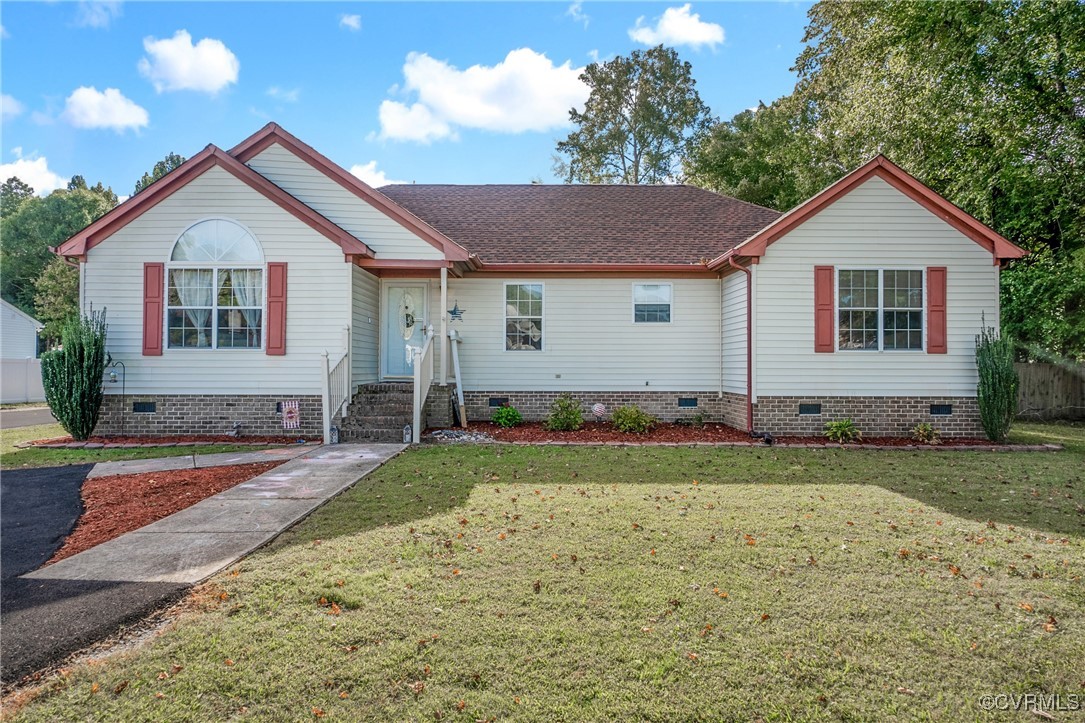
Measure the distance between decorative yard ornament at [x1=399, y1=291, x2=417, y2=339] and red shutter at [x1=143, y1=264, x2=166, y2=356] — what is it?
437 centimetres

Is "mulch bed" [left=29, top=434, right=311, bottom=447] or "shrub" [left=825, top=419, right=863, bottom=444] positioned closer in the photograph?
"mulch bed" [left=29, top=434, right=311, bottom=447]

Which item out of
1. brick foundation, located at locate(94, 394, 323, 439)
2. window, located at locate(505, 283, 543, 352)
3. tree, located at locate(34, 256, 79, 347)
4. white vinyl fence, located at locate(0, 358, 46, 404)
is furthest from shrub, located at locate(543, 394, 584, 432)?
tree, located at locate(34, 256, 79, 347)

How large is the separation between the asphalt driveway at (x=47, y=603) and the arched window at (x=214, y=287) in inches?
218

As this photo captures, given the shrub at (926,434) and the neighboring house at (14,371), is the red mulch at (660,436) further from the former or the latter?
the neighboring house at (14,371)

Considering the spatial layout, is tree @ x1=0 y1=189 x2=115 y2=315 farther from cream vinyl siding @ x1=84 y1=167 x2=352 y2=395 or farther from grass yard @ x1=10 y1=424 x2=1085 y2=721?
grass yard @ x1=10 y1=424 x2=1085 y2=721

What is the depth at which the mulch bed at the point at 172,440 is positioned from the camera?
9.62 meters

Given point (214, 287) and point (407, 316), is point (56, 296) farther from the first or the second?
point (407, 316)

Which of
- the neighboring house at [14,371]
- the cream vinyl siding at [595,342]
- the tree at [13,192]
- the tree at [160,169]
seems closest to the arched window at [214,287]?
the cream vinyl siding at [595,342]

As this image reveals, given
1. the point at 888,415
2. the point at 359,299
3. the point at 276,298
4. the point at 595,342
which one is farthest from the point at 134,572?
the point at 888,415

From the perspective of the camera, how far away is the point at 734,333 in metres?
11.4

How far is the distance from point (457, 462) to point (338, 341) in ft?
13.1

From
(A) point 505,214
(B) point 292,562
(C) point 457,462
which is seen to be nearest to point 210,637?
(B) point 292,562

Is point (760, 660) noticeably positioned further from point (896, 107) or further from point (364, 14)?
point (896, 107)

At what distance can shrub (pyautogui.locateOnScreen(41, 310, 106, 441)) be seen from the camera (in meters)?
9.74
